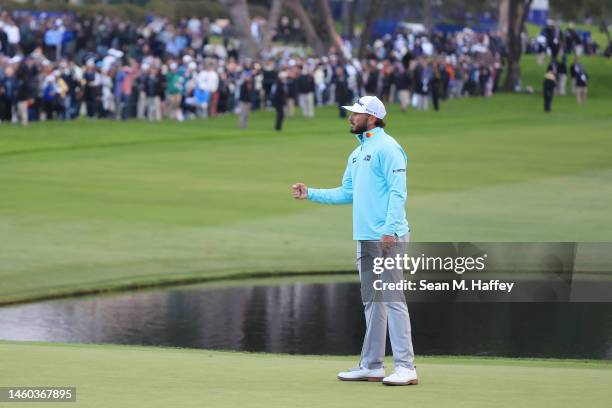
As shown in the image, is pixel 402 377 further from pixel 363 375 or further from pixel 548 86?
pixel 548 86

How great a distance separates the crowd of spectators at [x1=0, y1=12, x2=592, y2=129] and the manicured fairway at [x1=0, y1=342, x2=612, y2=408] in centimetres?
3034

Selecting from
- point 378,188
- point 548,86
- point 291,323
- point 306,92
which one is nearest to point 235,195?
point 291,323

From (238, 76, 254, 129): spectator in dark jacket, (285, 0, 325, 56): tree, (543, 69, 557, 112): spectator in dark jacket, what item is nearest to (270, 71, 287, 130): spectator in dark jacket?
(238, 76, 254, 129): spectator in dark jacket

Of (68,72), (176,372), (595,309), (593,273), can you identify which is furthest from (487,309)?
(68,72)

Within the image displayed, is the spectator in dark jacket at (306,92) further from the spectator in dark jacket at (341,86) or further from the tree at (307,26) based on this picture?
the tree at (307,26)

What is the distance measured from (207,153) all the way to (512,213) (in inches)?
512

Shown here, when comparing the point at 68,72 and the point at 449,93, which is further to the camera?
the point at 449,93

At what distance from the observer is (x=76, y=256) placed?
19938 millimetres

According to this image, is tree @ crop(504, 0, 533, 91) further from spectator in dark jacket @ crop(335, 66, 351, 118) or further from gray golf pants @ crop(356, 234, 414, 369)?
gray golf pants @ crop(356, 234, 414, 369)

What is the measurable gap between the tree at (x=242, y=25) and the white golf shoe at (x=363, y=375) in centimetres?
4904

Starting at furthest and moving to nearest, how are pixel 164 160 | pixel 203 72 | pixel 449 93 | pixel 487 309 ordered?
pixel 449 93 < pixel 203 72 < pixel 164 160 < pixel 487 309

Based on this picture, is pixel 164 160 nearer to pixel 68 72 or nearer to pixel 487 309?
pixel 68 72

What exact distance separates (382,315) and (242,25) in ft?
162

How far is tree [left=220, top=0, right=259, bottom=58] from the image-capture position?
2283 inches
